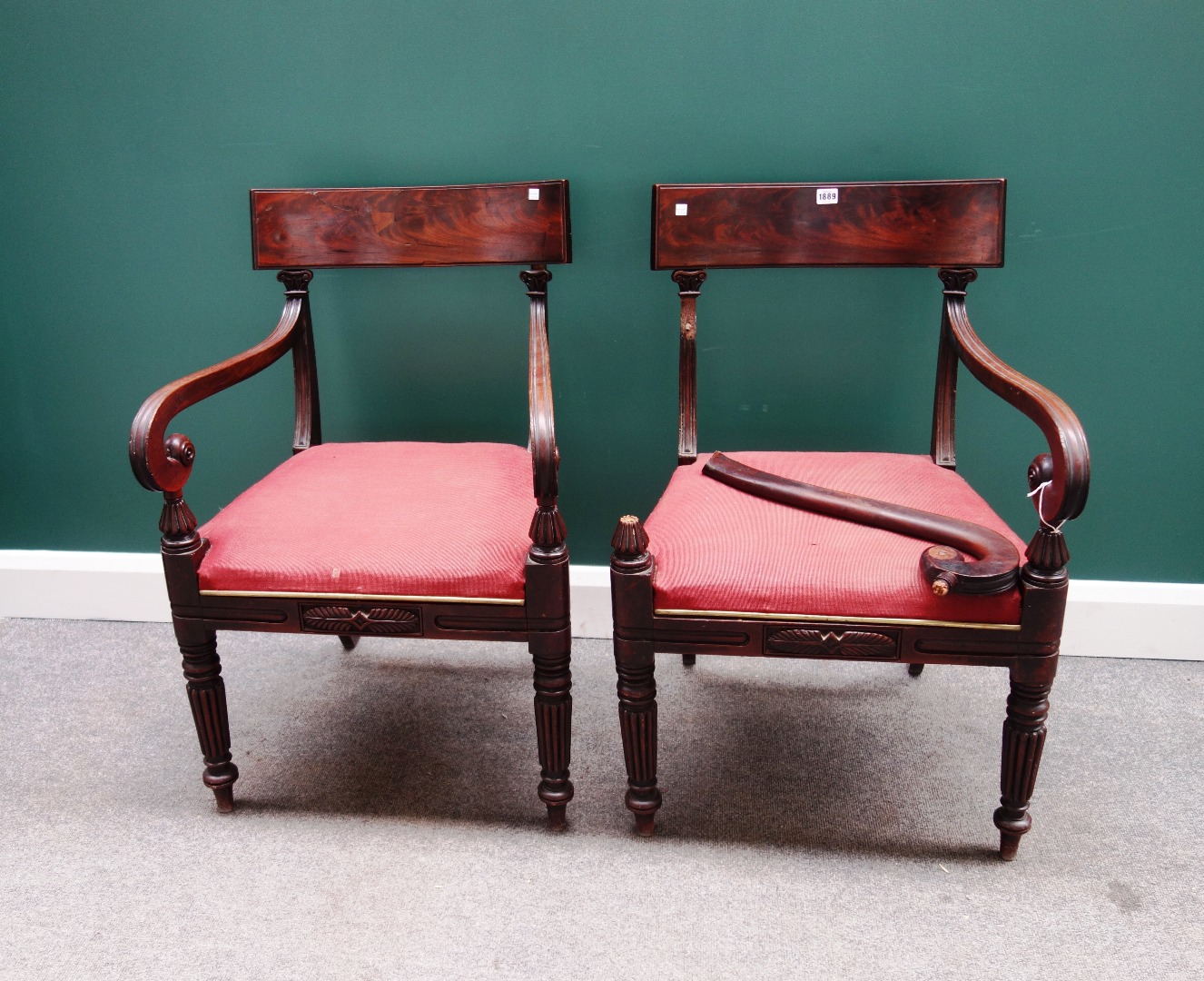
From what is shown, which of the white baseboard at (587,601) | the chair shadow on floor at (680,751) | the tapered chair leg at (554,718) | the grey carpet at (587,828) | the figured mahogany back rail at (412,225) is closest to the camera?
the grey carpet at (587,828)

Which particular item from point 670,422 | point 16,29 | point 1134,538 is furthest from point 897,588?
point 16,29

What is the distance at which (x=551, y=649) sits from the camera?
1562 millimetres

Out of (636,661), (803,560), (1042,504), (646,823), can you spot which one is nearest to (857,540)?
(803,560)

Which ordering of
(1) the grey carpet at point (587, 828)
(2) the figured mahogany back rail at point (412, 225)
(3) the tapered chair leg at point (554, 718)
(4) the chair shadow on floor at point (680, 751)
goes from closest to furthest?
1. (1) the grey carpet at point (587, 828)
2. (3) the tapered chair leg at point (554, 718)
3. (4) the chair shadow on floor at point (680, 751)
4. (2) the figured mahogany back rail at point (412, 225)

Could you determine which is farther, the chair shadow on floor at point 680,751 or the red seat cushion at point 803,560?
the chair shadow on floor at point 680,751

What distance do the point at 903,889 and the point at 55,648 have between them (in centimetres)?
200

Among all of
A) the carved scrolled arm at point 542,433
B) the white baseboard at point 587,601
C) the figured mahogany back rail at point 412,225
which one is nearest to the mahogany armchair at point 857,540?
the carved scrolled arm at point 542,433

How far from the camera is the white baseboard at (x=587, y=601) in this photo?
2.21 m

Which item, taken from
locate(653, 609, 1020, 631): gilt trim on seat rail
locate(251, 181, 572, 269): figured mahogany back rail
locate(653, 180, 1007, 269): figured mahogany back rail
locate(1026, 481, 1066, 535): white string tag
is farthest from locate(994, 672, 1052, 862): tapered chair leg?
locate(251, 181, 572, 269): figured mahogany back rail

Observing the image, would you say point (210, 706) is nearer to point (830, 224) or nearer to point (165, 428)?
point (165, 428)

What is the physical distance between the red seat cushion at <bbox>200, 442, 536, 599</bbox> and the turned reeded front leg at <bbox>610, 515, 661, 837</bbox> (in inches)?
6.6

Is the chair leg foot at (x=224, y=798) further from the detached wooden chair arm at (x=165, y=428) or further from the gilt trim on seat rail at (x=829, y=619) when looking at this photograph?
the gilt trim on seat rail at (x=829, y=619)

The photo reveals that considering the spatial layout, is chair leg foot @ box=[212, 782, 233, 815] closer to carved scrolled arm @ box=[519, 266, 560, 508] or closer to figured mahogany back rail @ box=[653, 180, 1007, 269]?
carved scrolled arm @ box=[519, 266, 560, 508]

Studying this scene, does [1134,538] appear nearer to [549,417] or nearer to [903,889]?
[903,889]
